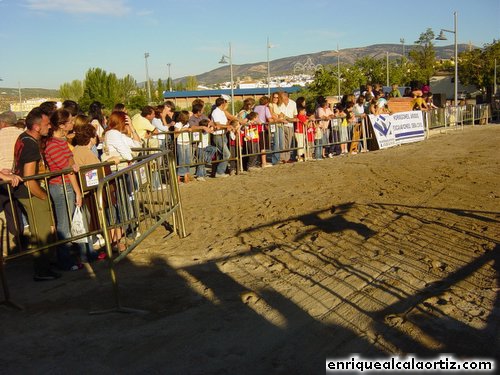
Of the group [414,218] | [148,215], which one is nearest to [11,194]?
[148,215]

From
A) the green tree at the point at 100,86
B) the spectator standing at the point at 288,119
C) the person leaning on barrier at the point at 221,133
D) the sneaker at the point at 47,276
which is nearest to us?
the sneaker at the point at 47,276

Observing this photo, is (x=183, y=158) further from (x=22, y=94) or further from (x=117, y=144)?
(x=22, y=94)

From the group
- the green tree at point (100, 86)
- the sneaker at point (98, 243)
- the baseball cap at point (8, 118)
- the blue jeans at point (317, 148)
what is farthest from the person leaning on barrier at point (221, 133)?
the green tree at point (100, 86)

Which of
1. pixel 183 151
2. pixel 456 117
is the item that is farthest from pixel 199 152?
pixel 456 117

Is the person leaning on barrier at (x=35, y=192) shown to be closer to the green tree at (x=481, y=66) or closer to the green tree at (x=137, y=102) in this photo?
the green tree at (x=481, y=66)

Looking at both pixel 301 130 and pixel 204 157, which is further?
pixel 301 130

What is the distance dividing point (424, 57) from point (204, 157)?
65252 mm

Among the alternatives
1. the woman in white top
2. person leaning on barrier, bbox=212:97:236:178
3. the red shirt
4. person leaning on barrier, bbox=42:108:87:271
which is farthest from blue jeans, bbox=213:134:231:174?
person leaning on barrier, bbox=42:108:87:271

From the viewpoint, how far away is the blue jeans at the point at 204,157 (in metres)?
13.1

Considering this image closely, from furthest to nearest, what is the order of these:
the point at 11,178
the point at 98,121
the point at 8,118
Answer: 1. the point at 98,121
2. the point at 8,118
3. the point at 11,178

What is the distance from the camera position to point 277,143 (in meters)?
14.9

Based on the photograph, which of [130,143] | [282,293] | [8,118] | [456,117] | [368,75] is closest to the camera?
[282,293]

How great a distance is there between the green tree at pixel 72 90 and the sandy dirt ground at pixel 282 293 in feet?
236

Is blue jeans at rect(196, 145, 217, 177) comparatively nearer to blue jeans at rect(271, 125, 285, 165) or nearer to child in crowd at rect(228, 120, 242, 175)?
child in crowd at rect(228, 120, 242, 175)
